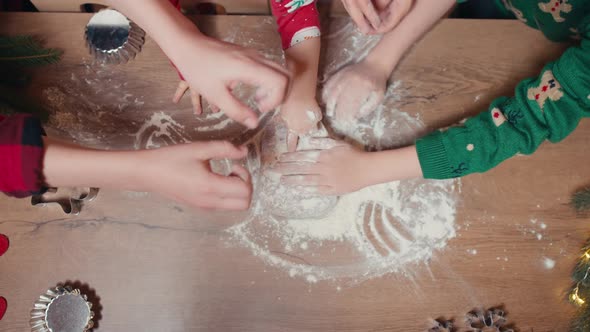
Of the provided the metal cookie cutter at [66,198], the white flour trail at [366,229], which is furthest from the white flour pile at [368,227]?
the metal cookie cutter at [66,198]

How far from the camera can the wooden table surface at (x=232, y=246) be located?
2.61ft

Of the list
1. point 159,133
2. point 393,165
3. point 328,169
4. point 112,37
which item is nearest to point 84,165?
point 159,133

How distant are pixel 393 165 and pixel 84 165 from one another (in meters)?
0.53

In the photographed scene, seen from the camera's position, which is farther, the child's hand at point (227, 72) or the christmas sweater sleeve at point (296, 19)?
the christmas sweater sleeve at point (296, 19)

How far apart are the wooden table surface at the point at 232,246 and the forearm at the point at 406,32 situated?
4 centimetres

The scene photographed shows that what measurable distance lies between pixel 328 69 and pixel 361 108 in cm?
11

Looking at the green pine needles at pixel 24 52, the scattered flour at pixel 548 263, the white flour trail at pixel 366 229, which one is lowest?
the scattered flour at pixel 548 263

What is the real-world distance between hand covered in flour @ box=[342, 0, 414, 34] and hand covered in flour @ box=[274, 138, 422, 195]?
0.24 metres

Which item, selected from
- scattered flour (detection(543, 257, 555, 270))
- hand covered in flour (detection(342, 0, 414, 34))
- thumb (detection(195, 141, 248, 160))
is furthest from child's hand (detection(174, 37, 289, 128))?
scattered flour (detection(543, 257, 555, 270))

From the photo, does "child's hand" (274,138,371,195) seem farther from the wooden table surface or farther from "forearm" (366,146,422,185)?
the wooden table surface

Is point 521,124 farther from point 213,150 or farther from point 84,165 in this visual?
point 84,165

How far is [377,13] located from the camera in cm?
87

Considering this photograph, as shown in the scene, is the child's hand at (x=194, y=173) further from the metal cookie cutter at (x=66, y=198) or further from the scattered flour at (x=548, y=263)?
the scattered flour at (x=548, y=263)

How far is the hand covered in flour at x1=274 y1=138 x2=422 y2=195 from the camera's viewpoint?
825mm
